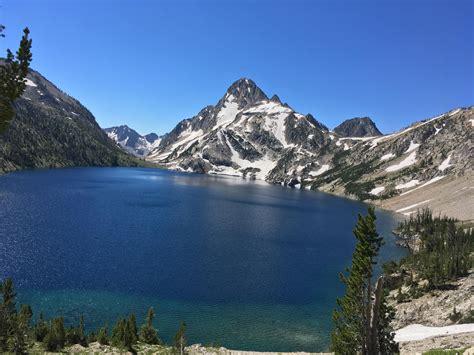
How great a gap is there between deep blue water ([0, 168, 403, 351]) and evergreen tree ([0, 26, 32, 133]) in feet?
135

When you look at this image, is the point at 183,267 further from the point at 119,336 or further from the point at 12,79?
the point at 12,79

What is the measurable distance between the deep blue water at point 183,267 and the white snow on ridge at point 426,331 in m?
10.9

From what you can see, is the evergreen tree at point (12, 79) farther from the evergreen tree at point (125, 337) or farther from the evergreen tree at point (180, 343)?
the evergreen tree at point (125, 337)

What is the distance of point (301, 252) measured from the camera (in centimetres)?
10300

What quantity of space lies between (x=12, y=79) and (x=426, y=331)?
53.5 metres

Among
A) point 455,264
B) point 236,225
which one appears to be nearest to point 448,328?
point 455,264

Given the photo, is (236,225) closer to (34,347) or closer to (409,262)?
(409,262)

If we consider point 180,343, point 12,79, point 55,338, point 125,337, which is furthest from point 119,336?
point 12,79

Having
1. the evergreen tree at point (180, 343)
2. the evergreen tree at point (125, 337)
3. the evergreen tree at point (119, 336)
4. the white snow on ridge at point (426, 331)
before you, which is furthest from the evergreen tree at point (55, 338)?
the white snow on ridge at point (426, 331)

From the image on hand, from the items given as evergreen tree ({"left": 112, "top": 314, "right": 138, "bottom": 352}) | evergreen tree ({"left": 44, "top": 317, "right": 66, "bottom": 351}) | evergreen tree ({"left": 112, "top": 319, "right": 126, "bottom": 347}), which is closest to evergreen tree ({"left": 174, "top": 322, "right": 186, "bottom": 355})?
evergreen tree ({"left": 112, "top": 314, "right": 138, "bottom": 352})

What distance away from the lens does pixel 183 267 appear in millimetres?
79188

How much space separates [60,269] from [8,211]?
6254cm

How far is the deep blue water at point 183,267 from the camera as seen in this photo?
55.7 metres

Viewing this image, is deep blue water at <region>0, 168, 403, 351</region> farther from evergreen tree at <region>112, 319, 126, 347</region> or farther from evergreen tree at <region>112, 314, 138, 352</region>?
evergreen tree at <region>112, 319, 126, 347</region>
